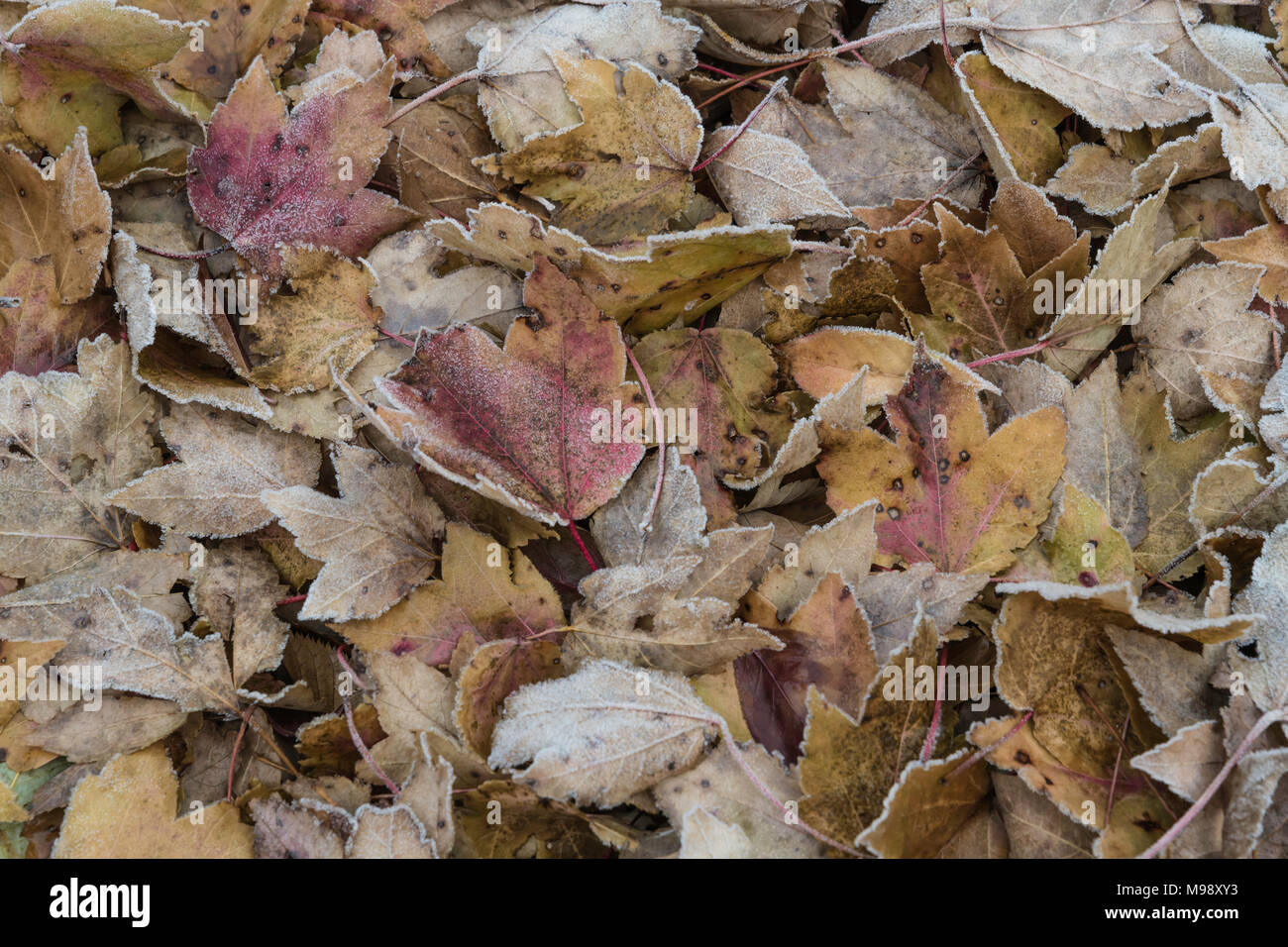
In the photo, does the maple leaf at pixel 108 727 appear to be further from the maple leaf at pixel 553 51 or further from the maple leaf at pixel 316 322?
the maple leaf at pixel 553 51

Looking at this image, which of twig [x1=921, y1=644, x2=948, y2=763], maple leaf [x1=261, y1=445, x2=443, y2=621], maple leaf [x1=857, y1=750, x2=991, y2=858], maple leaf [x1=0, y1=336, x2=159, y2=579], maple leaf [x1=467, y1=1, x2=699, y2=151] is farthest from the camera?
maple leaf [x1=467, y1=1, x2=699, y2=151]

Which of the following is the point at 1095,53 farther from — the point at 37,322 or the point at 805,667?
the point at 37,322

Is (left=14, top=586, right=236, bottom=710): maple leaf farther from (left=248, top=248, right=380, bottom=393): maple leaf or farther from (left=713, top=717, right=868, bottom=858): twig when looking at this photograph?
(left=713, top=717, right=868, bottom=858): twig

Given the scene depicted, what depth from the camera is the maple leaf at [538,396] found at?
4.97 feet

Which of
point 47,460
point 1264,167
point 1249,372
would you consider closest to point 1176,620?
point 1249,372

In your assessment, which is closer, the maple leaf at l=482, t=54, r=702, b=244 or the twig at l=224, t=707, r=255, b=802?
the twig at l=224, t=707, r=255, b=802

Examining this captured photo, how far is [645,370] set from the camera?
64.7 inches

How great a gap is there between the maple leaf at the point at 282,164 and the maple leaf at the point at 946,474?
888mm

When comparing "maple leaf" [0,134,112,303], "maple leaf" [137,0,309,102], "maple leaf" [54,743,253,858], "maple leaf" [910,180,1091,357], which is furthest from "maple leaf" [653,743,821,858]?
"maple leaf" [137,0,309,102]

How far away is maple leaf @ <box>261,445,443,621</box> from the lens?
4.84 ft

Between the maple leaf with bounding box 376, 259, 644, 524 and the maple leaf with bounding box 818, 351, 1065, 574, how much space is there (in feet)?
1.14

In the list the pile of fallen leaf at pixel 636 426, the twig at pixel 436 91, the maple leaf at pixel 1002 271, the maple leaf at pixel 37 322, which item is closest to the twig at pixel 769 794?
the pile of fallen leaf at pixel 636 426

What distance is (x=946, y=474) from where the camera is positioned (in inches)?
60.2
